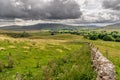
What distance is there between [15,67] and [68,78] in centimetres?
1898

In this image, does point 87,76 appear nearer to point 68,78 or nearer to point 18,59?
point 68,78

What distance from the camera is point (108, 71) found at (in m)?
15.3

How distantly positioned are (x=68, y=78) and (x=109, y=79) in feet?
23.6

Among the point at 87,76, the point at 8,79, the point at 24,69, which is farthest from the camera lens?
the point at 24,69

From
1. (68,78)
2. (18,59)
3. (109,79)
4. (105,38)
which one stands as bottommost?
(105,38)

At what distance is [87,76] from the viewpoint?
752 inches

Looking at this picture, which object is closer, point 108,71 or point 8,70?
point 108,71

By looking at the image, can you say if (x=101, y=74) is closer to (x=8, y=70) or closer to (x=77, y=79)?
(x=77, y=79)

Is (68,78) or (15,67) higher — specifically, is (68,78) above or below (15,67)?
above

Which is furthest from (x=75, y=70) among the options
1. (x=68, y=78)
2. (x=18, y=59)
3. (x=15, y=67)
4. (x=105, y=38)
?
(x=105, y=38)

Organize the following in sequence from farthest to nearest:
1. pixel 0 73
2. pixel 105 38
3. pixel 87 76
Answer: pixel 105 38 → pixel 0 73 → pixel 87 76

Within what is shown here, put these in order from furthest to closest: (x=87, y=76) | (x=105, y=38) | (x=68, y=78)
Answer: (x=105, y=38) → (x=68, y=78) → (x=87, y=76)

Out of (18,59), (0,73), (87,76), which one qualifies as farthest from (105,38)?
(87,76)

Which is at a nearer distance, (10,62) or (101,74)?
(101,74)
